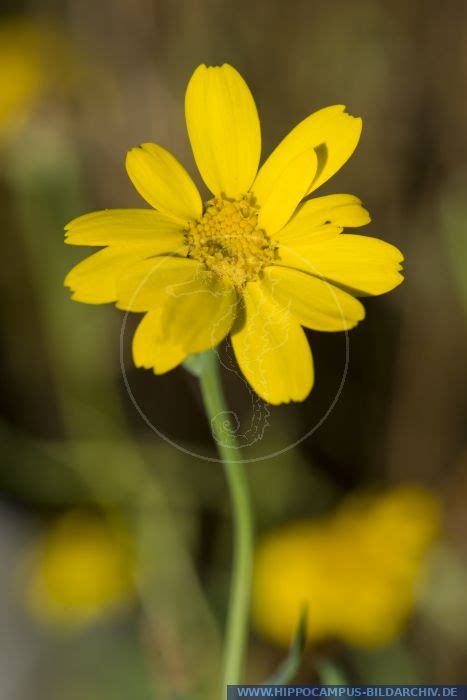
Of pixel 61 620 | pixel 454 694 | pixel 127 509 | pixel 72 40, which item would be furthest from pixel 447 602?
pixel 72 40

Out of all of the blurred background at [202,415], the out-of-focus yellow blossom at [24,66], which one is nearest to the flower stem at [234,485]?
the blurred background at [202,415]

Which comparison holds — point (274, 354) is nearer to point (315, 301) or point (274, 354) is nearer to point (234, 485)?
point (315, 301)

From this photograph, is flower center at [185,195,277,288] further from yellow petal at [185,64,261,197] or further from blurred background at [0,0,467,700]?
blurred background at [0,0,467,700]

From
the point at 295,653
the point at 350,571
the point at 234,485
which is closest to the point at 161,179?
the point at 234,485

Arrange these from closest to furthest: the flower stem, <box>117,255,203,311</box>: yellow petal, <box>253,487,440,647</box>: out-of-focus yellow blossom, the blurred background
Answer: <box>117,255,203,311</box>: yellow petal, the flower stem, <box>253,487,440,647</box>: out-of-focus yellow blossom, the blurred background

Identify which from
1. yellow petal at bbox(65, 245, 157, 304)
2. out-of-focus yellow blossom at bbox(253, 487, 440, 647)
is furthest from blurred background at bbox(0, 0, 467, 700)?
yellow petal at bbox(65, 245, 157, 304)

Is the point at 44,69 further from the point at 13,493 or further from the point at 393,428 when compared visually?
the point at 393,428

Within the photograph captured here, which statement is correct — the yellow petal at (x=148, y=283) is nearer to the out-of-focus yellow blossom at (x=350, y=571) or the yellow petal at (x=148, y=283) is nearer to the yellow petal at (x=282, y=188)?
the yellow petal at (x=282, y=188)
